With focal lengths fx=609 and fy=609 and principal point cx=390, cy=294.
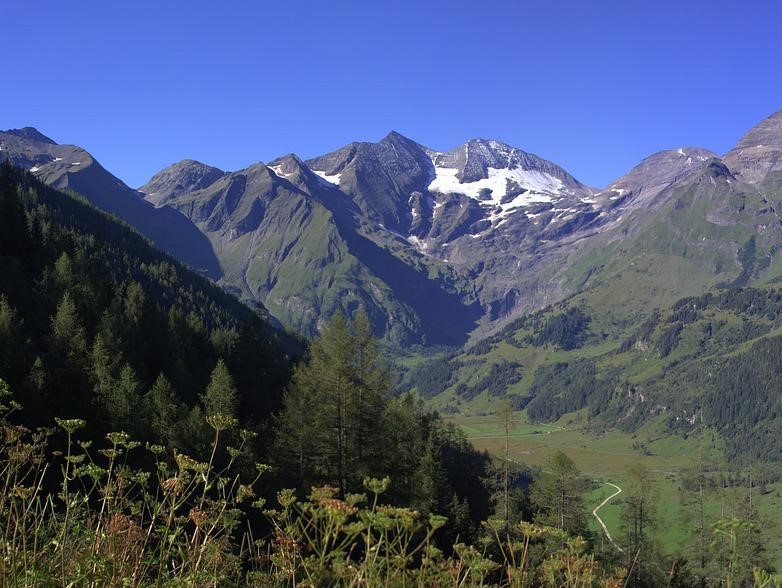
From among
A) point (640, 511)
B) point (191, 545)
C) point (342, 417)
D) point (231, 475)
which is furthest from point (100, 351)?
point (640, 511)

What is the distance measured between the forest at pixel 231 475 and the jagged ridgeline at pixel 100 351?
0.64ft

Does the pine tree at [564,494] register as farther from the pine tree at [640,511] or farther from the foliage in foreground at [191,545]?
the foliage in foreground at [191,545]

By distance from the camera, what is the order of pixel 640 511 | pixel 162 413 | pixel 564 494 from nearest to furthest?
pixel 162 413 → pixel 564 494 → pixel 640 511

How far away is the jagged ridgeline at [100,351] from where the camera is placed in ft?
128

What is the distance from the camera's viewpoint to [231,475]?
39.8 metres

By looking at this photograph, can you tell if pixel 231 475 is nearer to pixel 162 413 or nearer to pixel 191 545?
pixel 162 413

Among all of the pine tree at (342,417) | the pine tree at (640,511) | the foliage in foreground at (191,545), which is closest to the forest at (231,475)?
the foliage in foreground at (191,545)

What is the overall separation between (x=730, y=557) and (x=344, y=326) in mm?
40313

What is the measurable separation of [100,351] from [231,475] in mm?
16150

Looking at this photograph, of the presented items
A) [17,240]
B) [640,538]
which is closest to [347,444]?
[640,538]

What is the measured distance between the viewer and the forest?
5273 millimetres

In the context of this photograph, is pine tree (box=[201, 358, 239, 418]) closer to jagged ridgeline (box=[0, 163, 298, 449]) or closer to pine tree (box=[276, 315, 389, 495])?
jagged ridgeline (box=[0, 163, 298, 449])

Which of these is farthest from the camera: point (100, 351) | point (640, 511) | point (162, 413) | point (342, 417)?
point (640, 511)

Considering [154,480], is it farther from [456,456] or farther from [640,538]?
[456,456]
